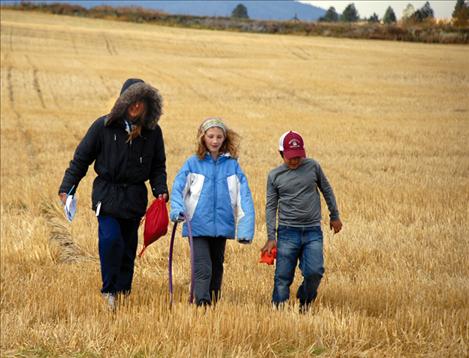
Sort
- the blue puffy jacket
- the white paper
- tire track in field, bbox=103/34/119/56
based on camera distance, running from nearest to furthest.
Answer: the blue puffy jacket → the white paper → tire track in field, bbox=103/34/119/56

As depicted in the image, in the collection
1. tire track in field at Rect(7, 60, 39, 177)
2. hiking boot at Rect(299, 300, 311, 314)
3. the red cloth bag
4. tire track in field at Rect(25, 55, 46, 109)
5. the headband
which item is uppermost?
the headband

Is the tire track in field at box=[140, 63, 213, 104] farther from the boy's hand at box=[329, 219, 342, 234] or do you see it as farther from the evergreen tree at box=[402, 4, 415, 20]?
the evergreen tree at box=[402, 4, 415, 20]

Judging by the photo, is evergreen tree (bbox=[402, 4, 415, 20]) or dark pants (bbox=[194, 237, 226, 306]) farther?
evergreen tree (bbox=[402, 4, 415, 20])

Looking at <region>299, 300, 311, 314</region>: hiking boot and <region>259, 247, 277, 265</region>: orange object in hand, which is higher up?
<region>259, 247, 277, 265</region>: orange object in hand

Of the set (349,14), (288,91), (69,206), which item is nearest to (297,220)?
(69,206)

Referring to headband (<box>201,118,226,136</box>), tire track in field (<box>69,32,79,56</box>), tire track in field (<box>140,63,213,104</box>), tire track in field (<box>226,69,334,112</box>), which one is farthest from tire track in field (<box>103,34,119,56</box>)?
headband (<box>201,118,226,136</box>)

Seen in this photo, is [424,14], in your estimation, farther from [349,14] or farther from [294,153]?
[349,14]

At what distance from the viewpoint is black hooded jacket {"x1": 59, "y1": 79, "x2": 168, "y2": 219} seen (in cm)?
607

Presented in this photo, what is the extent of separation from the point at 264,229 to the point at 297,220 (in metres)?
3.81

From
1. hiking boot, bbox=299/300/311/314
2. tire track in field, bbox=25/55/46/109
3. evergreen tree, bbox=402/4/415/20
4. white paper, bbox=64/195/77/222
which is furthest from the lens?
evergreen tree, bbox=402/4/415/20

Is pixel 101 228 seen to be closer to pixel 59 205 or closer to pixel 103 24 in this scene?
pixel 59 205

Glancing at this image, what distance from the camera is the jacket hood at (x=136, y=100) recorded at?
19.8ft

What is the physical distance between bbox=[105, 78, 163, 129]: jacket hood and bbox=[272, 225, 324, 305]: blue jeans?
145 centimetres

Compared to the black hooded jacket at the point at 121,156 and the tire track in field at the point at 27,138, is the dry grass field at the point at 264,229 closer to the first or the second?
the tire track in field at the point at 27,138
